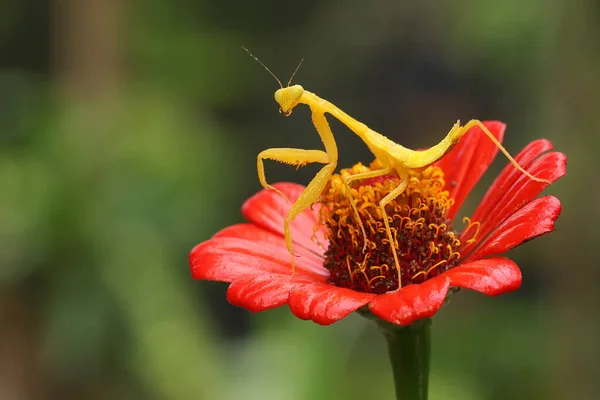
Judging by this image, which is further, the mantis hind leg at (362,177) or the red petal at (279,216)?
the red petal at (279,216)

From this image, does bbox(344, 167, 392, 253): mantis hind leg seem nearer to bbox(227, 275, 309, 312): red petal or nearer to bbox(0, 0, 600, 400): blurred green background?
bbox(227, 275, 309, 312): red petal

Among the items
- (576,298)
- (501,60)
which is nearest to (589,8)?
(501,60)

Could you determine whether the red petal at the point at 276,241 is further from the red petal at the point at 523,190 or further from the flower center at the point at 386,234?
the red petal at the point at 523,190

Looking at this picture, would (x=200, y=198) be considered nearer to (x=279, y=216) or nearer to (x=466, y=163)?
(x=279, y=216)

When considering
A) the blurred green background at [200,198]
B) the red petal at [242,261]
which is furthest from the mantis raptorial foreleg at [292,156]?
the blurred green background at [200,198]

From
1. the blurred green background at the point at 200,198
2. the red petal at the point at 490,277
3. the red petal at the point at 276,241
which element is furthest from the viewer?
the blurred green background at the point at 200,198

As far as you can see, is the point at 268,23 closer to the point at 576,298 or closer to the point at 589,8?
the point at 589,8

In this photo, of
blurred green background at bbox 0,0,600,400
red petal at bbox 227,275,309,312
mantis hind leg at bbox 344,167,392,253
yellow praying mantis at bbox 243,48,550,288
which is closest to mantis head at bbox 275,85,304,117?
yellow praying mantis at bbox 243,48,550,288
